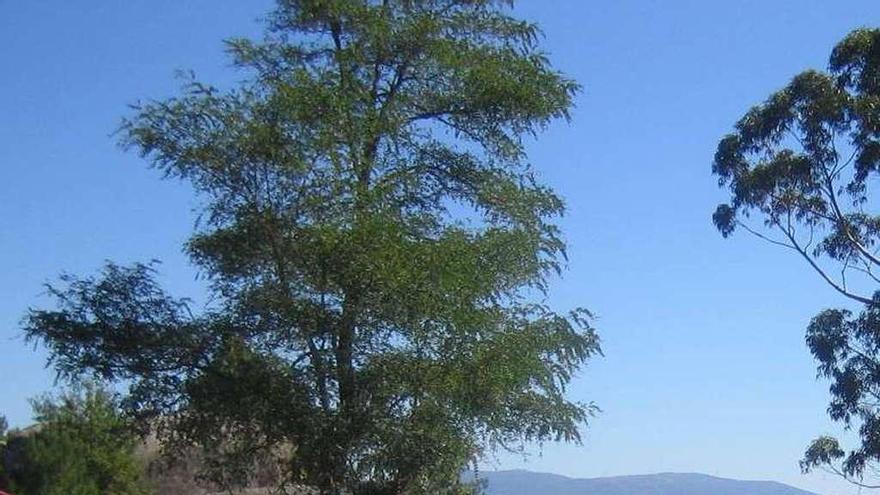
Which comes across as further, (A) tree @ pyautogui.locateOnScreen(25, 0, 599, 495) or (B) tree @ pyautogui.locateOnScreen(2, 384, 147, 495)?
(B) tree @ pyautogui.locateOnScreen(2, 384, 147, 495)

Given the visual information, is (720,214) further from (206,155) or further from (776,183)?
(206,155)

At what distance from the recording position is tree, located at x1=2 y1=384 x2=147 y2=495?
29500mm

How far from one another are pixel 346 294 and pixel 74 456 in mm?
14072

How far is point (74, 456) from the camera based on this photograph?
3006cm

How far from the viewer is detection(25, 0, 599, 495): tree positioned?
60.7ft

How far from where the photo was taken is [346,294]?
1856 centimetres

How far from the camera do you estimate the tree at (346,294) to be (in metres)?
18.5

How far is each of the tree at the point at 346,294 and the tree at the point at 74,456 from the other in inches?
337

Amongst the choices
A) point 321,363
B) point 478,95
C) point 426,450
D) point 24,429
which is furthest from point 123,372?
point 24,429

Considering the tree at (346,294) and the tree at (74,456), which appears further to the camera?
the tree at (74,456)

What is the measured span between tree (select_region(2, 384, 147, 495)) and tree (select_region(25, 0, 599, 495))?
28.1ft

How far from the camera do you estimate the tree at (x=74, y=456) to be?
96.8 feet

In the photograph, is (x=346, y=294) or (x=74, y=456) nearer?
(x=346, y=294)

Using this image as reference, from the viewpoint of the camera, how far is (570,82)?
70.2 ft
